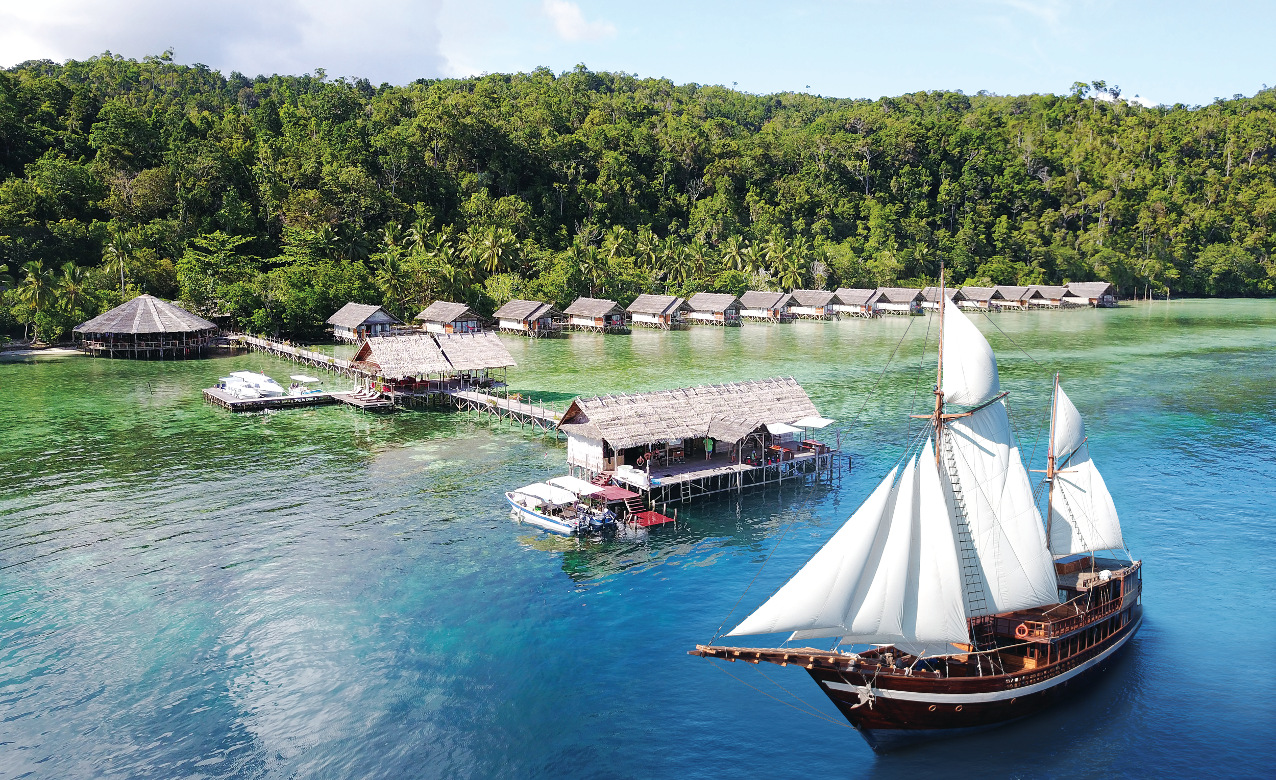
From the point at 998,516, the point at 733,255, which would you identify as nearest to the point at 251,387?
the point at 998,516

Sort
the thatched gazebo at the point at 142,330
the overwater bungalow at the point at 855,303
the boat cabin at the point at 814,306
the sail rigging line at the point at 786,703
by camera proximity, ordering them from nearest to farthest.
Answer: the sail rigging line at the point at 786,703, the thatched gazebo at the point at 142,330, the boat cabin at the point at 814,306, the overwater bungalow at the point at 855,303

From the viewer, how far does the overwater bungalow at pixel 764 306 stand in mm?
124688

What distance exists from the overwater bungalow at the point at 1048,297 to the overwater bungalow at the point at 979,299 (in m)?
7.12

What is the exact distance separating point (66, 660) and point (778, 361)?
6373 centimetres

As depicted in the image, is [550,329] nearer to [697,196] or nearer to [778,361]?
[778,361]

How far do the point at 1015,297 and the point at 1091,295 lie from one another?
14.9m

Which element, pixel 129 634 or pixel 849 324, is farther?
pixel 849 324

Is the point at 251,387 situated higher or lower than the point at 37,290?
lower

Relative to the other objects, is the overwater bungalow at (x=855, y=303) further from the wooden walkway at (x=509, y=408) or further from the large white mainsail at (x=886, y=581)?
the large white mainsail at (x=886, y=581)

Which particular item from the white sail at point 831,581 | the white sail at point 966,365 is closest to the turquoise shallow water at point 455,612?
the white sail at point 831,581

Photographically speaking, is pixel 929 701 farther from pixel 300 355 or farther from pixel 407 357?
pixel 300 355

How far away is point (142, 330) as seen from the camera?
257ft

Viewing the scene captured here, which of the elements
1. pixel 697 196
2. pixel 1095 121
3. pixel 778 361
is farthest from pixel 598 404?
pixel 1095 121

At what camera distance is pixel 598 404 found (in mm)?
41938
